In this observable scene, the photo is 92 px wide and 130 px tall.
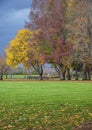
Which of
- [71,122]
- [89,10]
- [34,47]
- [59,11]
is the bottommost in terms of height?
[71,122]

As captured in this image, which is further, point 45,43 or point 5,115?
point 45,43

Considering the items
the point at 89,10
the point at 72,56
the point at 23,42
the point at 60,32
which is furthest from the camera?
the point at 23,42

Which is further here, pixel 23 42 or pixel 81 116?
pixel 23 42

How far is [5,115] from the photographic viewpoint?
672 inches

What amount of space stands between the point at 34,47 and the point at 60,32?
6.73m

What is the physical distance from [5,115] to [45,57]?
Answer: 5793 cm

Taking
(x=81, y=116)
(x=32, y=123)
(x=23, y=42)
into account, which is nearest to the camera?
(x=32, y=123)

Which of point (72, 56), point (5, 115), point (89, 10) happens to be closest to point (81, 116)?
point (5, 115)

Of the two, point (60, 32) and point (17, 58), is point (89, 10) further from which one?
point (17, 58)

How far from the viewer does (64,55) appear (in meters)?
72.8

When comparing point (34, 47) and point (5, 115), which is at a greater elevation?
point (34, 47)

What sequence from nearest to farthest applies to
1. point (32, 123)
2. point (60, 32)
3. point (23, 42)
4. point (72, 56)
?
point (32, 123) → point (72, 56) → point (60, 32) → point (23, 42)

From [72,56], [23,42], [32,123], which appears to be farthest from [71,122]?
[23,42]

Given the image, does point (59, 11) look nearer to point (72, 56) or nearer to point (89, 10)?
point (72, 56)
